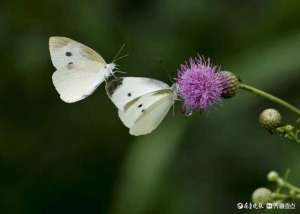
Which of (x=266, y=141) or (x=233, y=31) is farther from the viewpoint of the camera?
(x=233, y=31)

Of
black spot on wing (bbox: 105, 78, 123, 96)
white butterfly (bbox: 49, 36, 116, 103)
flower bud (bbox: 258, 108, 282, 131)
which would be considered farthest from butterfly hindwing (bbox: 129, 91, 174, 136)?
flower bud (bbox: 258, 108, 282, 131)

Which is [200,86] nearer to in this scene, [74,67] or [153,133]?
[74,67]

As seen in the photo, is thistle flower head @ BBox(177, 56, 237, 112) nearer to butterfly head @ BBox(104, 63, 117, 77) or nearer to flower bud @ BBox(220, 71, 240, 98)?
flower bud @ BBox(220, 71, 240, 98)

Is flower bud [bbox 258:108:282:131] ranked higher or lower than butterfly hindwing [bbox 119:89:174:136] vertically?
lower

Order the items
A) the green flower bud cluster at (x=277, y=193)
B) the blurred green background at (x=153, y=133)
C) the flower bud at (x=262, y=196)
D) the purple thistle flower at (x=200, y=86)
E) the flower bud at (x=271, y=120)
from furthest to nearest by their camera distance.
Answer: the blurred green background at (x=153, y=133) < the purple thistle flower at (x=200, y=86) < the flower bud at (x=271, y=120) < the flower bud at (x=262, y=196) < the green flower bud cluster at (x=277, y=193)

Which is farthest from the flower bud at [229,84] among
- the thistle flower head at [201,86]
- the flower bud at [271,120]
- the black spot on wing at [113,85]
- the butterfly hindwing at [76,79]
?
the butterfly hindwing at [76,79]

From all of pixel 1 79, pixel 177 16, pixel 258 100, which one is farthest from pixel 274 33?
pixel 1 79

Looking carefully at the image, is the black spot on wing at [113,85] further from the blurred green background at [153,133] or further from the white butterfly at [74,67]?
the blurred green background at [153,133]

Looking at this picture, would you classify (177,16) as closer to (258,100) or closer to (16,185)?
(258,100)
